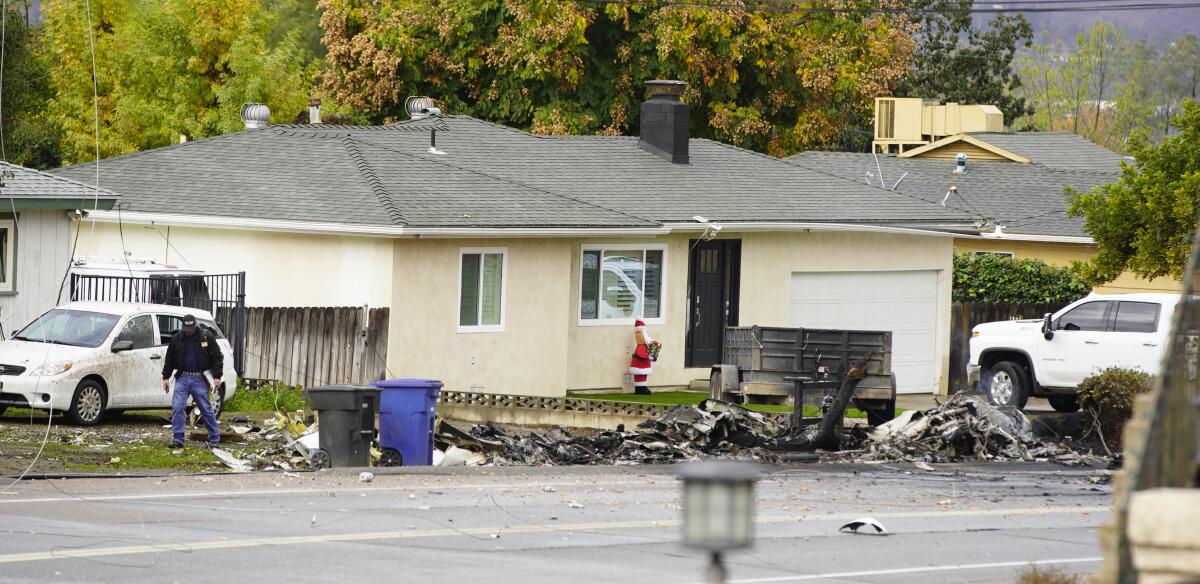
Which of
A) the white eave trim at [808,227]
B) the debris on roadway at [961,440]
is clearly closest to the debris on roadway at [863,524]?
the debris on roadway at [961,440]

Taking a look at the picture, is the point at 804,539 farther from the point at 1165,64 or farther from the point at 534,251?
the point at 1165,64

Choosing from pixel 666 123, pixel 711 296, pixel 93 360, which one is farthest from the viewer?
pixel 666 123

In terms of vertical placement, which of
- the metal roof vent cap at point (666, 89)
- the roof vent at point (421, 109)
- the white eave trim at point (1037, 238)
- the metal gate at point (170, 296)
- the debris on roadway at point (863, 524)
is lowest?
the debris on roadway at point (863, 524)

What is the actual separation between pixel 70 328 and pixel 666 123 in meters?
14.8

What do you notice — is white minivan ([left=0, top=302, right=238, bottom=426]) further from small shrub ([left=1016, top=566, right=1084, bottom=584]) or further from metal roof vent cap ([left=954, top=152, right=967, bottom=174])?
metal roof vent cap ([left=954, top=152, right=967, bottom=174])

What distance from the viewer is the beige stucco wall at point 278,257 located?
2541 centimetres

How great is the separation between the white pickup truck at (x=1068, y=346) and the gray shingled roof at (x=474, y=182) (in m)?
5.01

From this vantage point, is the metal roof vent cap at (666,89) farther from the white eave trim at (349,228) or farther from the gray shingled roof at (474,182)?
the white eave trim at (349,228)

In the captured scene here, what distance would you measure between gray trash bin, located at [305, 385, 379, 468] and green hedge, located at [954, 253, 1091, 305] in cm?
1934

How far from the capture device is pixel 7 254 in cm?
2300

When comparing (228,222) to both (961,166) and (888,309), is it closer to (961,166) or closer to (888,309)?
(888,309)

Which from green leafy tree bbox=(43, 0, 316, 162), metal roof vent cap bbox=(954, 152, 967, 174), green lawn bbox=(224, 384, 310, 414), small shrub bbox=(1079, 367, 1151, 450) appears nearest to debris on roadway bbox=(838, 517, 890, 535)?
small shrub bbox=(1079, 367, 1151, 450)

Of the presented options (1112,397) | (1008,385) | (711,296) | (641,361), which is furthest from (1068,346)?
(641,361)

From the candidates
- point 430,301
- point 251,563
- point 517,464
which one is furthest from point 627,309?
point 251,563
